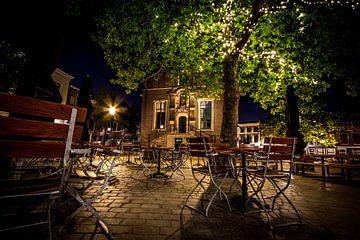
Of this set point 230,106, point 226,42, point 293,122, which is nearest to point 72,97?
point 226,42

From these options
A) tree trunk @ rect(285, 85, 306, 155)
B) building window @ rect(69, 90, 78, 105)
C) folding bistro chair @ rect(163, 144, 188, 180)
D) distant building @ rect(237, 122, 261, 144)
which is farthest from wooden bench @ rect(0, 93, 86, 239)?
distant building @ rect(237, 122, 261, 144)

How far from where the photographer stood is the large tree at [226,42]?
6.70 meters

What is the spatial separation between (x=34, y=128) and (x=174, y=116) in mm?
19108

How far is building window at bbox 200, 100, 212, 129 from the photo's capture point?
19.5 metres

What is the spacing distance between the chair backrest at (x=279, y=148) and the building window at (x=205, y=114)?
664 inches

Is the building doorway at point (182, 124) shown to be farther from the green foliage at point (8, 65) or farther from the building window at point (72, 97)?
the building window at point (72, 97)

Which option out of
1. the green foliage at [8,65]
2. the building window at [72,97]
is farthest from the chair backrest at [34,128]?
the building window at [72,97]

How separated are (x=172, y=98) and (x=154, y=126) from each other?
13.4ft

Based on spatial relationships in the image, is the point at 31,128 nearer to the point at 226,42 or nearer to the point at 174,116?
the point at 226,42

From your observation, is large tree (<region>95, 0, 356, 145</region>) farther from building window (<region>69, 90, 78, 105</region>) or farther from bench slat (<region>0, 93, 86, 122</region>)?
building window (<region>69, 90, 78, 105</region>)

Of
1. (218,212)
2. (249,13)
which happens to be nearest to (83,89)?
(218,212)

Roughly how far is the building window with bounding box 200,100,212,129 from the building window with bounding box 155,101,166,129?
4.70 metres

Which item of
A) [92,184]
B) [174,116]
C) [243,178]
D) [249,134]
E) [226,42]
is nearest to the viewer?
[92,184]

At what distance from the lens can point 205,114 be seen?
64.9 feet
